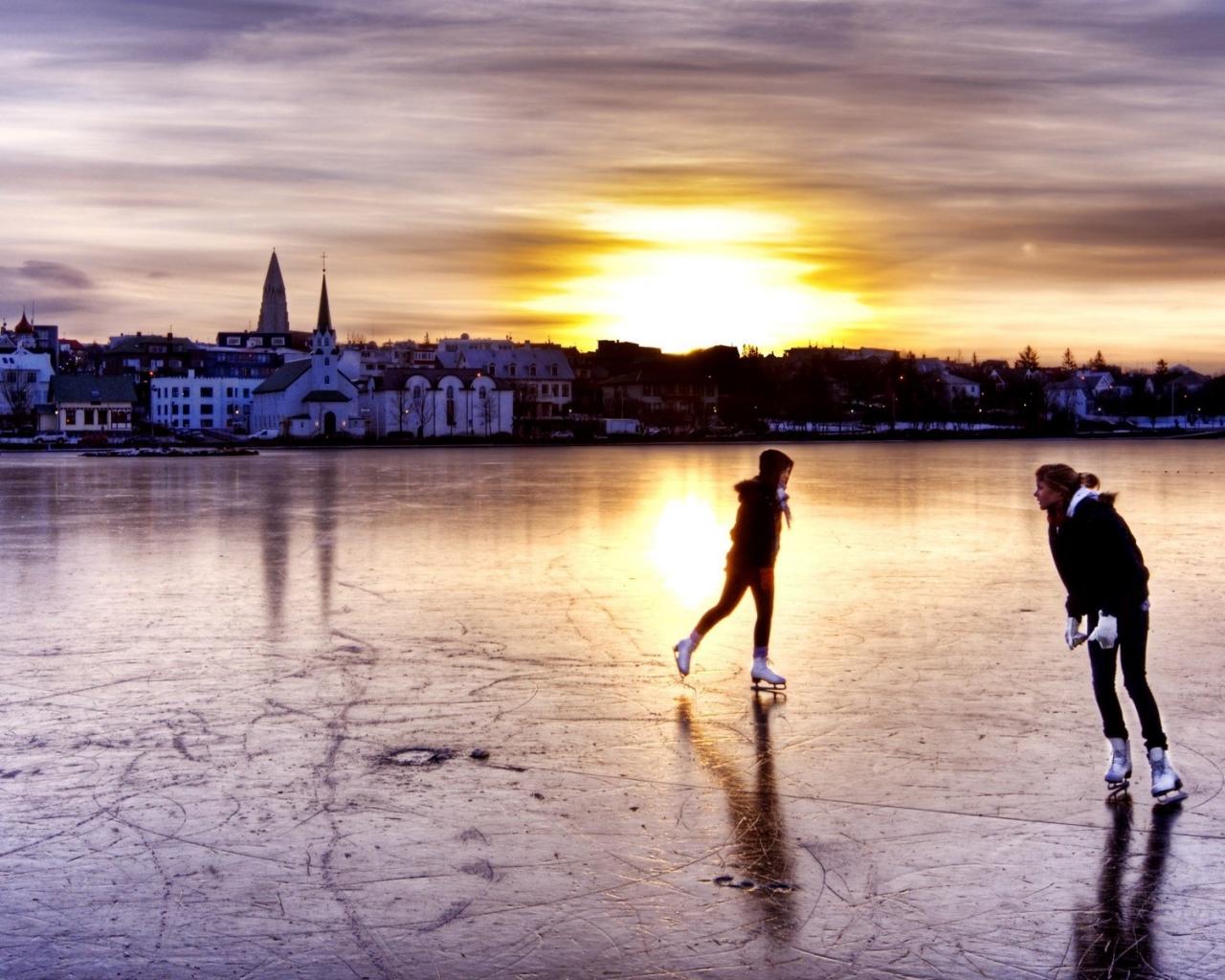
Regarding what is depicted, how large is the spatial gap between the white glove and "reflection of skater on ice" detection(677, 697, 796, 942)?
6.15 ft

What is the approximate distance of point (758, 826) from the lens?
6.59 m

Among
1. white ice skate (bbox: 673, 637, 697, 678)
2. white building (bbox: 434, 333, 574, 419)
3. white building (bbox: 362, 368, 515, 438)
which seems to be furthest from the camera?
white building (bbox: 434, 333, 574, 419)

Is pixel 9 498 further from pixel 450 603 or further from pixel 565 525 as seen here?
pixel 450 603

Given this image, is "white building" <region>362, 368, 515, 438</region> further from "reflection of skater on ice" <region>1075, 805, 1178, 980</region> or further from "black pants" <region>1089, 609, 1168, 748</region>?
"reflection of skater on ice" <region>1075, 805, 1178, 980</region>

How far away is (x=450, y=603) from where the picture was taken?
14.1 metres

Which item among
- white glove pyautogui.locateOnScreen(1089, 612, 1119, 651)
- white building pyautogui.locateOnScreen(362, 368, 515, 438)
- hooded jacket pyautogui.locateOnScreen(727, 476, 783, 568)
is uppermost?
white building pyautogui.locateOnScreen(362, 368, 515, 438)

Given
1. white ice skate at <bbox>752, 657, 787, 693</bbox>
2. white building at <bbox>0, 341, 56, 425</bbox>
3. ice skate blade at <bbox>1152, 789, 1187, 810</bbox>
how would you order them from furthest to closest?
white building at <bbox>0, 341, 56, 425</bbox> < white ice skate at <bbox>752, 657, 787, 693</bbox> < ice skate blade at <bbox>1152, 789, 1187, 810</bbox>

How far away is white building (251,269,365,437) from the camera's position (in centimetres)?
12950

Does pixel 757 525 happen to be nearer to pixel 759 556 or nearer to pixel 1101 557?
pixel 759 556

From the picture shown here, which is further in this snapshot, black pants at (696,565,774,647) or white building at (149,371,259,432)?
white building at (149,371,259,432)

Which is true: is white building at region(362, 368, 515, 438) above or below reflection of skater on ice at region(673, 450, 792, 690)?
above

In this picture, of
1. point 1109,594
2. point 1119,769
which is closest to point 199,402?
point 1109,594

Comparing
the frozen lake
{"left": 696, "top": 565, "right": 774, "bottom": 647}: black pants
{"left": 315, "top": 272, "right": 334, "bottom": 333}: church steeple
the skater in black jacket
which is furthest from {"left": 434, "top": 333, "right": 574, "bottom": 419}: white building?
the skater in black jacket

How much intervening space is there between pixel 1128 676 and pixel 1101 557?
67cm
